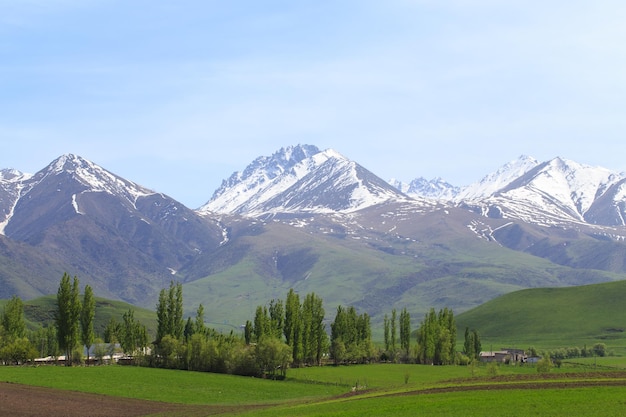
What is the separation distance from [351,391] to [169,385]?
33086 mm

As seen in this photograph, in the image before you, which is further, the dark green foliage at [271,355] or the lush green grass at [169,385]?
the dark green foliage at [271,355]

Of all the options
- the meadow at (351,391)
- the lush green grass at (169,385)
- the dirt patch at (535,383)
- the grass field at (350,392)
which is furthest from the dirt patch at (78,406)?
the dirt patch at (535,383)

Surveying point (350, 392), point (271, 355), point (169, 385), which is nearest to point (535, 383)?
point (350, 392)

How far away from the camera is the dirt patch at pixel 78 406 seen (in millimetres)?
102938

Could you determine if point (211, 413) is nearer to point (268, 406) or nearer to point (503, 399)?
point (268, 406)

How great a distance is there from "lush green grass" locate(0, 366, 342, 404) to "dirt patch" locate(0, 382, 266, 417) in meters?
6.84

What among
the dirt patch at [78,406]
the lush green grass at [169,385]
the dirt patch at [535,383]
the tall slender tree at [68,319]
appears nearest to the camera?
the dirt patch at [78,406]

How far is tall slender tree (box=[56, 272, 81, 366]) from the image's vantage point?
192m

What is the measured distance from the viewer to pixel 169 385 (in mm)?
147875

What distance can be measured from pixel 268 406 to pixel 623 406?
50.4m

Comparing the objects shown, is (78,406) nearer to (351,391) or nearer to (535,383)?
(351,391)

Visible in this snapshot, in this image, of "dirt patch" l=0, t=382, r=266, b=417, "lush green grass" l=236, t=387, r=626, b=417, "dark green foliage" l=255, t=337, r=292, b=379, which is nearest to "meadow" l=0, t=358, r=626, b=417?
"lush green grass" l=236, t=387, r=626, b=417

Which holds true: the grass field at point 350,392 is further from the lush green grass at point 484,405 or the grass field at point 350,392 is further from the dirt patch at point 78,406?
the dirt patch at point 78,406

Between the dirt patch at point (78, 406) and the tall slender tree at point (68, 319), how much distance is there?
63454 millimetres
